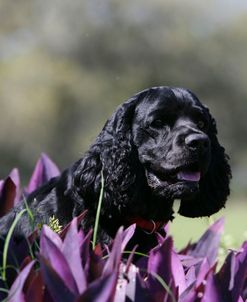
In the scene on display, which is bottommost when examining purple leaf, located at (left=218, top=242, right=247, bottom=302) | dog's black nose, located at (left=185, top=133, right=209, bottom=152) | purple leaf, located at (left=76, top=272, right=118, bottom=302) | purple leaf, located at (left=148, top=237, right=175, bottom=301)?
purple leaf, located at (left=218, top=242, right=247, bottom=302)

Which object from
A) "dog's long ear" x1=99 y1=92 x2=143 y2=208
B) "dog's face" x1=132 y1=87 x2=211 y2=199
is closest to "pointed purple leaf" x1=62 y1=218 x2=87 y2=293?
"dog's face" x1=132 y1=87 x2=211 y2=199

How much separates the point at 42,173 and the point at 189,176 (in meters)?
1.25

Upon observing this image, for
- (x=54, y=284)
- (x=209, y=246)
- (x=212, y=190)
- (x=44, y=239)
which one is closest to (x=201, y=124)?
(x=212, y=190)

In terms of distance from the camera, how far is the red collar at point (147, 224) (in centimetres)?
453

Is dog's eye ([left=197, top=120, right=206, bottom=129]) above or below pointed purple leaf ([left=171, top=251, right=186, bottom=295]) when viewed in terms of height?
above

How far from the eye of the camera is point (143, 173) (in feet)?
15.6

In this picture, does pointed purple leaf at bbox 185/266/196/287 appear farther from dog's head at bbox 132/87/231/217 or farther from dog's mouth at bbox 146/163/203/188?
dog's mouth at bbox 146/163/203/188

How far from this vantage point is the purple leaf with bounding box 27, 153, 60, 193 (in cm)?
541

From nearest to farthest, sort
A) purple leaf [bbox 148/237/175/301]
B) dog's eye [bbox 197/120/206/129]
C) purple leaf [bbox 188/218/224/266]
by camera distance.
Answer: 1. purple leaf [bbox 148/237/175/301]
2. purple leaf [bbox 188/218/224/266]
3. dog's eye [bbox 197/120/206/129]

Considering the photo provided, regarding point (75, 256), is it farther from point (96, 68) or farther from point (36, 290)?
point (96, 68)

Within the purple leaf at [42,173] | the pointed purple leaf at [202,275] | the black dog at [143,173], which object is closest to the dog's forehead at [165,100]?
the black dog at [143,173]

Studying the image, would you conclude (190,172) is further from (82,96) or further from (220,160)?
(82,96)

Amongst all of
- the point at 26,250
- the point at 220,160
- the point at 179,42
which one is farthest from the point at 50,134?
the point at 26,250

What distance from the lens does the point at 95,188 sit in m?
→ 4.55
